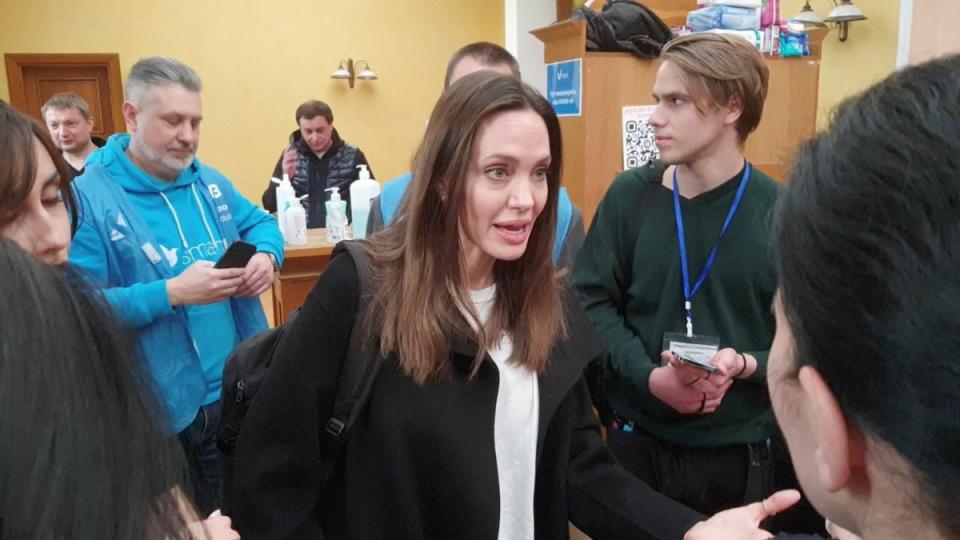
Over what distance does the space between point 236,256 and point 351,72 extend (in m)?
6.60

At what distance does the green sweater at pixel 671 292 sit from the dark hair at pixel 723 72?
0.21 m

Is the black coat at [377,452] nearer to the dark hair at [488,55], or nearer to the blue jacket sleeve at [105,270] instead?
the blue jacket sleeve at [105,270]

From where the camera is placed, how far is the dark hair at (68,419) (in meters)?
0.55

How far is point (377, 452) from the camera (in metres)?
1.30

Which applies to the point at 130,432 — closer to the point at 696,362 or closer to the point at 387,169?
the point at 696,362

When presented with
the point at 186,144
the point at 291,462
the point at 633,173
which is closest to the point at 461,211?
the point at 291,462

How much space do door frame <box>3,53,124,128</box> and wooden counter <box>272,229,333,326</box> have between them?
16.5 ft

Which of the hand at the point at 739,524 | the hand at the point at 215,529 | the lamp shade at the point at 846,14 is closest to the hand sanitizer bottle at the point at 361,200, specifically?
the hand at the point at 215,529

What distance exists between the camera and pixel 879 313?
1.73ft

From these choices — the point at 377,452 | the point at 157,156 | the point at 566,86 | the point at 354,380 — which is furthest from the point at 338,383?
the point at 566,86

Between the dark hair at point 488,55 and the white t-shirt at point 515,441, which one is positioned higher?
the dark hair at point 488,55

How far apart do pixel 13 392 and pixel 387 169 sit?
8227mm

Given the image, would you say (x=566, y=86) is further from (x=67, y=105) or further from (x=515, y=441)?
(x=67, y=105)

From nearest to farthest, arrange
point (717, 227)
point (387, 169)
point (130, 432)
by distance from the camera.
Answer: point (130, 432)
point (717, 227)
point (387, 169)
